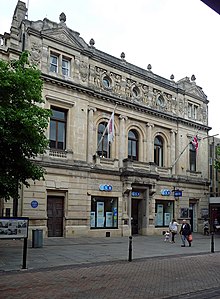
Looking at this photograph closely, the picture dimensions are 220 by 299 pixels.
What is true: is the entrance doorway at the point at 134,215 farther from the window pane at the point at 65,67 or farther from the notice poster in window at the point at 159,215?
the window pane at the point at 65,67

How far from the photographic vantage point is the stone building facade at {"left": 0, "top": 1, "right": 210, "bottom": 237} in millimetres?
24938

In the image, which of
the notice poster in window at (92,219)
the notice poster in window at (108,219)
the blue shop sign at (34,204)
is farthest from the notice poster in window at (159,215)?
the blue shop sign at (34,204)

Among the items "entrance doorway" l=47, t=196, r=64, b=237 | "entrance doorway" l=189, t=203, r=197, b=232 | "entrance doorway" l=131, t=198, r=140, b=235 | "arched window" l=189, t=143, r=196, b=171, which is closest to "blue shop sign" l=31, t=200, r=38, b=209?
"entrance doorway" l=47, t=196, r=64, b=237

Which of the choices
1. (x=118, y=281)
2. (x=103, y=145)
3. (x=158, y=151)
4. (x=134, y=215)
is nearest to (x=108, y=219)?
(x=134, y=215)

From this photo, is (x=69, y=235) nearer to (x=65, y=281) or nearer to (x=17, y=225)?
(x=17, y=225)

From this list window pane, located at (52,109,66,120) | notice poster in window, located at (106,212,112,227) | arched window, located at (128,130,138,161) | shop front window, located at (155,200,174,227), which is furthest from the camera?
shop front window, located at (155,200,174,227)

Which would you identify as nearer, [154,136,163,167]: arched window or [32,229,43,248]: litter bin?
[32,229,43,248]: litter bin

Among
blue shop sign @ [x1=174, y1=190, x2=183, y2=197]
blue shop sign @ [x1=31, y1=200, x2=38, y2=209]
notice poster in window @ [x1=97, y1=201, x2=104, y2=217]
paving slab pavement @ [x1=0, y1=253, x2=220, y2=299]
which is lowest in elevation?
paving slab pavement @ [x1=0, y1=253, x2=220, y2=299]

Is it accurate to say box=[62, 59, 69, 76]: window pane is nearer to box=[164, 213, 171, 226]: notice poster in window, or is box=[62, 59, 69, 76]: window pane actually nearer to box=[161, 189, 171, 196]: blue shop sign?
box=[161, 189, 171, 196]: blue shop sign

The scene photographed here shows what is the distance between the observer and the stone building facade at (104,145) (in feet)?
81.8

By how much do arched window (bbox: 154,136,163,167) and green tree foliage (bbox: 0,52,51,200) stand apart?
1879 centimetres

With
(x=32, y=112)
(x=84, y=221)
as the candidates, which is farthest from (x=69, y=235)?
(x=32, y=112)

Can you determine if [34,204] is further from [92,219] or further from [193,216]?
[193,216]

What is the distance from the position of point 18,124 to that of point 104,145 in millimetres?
14849
